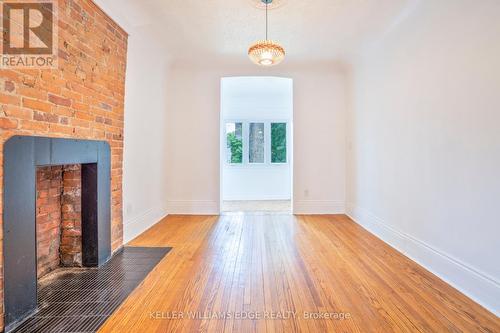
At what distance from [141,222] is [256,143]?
152 inches

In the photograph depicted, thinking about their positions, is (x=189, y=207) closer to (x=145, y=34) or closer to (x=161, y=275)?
(x=161, y=275)

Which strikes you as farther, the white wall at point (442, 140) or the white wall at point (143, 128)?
the white wall at point (143, 128)

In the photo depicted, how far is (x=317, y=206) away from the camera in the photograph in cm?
472

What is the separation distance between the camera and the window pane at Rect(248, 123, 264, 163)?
6797 millimetres

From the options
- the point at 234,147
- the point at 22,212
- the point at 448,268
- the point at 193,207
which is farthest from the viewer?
the point at 234,147

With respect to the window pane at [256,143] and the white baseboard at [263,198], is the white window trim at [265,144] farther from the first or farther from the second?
the white baseboard at [263,198]

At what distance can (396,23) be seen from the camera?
2.96 metres

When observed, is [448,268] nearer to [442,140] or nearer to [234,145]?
[442,140]

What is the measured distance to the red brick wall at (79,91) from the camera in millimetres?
1620

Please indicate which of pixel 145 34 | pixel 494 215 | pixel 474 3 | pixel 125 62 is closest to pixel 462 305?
pixel 494 215

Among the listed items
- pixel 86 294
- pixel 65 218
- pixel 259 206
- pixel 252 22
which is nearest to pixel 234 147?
pixel 259 206

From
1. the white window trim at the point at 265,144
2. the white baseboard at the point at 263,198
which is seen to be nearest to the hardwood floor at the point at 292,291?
the white baseboard at the point at 263,198

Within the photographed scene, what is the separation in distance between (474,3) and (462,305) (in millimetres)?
2210

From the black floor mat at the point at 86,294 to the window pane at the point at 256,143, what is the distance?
14.4 feet
